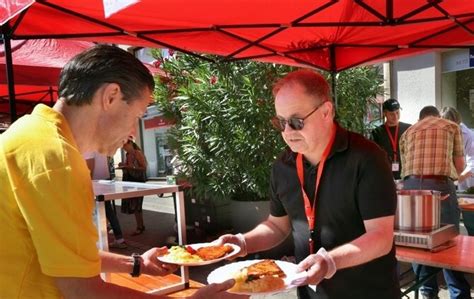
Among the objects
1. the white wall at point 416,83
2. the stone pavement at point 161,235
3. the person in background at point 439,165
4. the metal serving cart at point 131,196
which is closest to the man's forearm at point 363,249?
the metal serving cart at point 131,196

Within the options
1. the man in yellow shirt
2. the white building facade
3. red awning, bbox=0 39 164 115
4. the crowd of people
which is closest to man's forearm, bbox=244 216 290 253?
the crowd of people

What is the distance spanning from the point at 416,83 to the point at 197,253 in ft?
27.9

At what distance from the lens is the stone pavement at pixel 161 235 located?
210 inches

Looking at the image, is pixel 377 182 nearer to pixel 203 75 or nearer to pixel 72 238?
pixel 72 238

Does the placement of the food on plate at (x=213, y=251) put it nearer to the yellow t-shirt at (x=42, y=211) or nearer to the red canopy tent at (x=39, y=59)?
the yellow t-shirt at (x=42, y=211)

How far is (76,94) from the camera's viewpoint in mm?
1283

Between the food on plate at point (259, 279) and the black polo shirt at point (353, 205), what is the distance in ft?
0.85

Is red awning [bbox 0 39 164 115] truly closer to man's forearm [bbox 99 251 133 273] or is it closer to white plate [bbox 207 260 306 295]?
man's forearm [bbox 99 251 133 273]

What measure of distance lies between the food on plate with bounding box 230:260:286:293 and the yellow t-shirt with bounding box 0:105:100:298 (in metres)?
0.81

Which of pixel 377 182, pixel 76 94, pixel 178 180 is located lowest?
pixel 178 180

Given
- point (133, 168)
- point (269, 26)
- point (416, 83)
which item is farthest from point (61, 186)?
point (416, 83)

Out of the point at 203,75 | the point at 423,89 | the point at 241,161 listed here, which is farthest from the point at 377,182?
the point at 423,89

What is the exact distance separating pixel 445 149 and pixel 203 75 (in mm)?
3836

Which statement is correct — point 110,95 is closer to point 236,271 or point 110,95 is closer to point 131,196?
point 236,271
